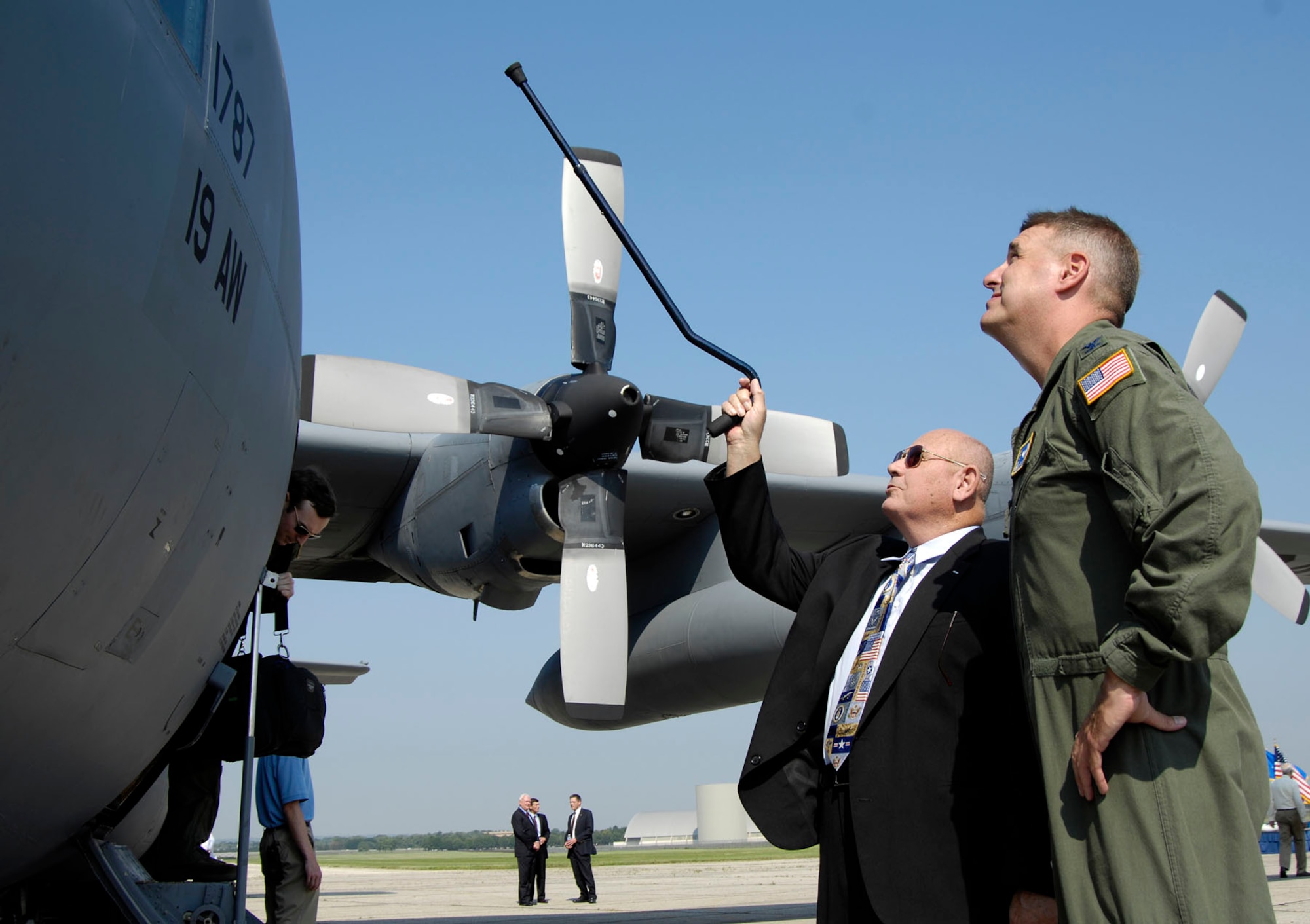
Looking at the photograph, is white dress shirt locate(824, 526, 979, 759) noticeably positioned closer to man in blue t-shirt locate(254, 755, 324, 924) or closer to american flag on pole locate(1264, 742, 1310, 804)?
man in blue t-shirt locate(254, 755, 324, 924)

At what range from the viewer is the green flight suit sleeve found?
5.99 ft

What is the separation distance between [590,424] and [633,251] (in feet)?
9.12

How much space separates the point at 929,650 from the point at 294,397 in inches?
95.2

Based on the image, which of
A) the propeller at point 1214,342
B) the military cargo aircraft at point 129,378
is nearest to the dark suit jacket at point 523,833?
the propeller at point 1214,342

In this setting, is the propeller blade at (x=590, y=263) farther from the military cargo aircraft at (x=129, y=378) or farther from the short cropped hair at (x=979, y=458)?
the short cropped hair at (x=979, y=458)

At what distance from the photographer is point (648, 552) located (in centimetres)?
1090

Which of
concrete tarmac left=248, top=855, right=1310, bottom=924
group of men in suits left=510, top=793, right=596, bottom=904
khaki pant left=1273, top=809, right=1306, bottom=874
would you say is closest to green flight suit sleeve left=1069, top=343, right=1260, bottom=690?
concrete tarmac left=248, top=855, right=1310, bottom=924

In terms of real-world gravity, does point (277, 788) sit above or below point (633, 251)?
below

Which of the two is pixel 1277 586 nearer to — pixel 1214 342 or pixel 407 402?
pixel 1214 342

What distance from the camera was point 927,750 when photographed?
2.54 m

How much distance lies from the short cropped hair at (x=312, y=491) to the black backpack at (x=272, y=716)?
2.14 feet

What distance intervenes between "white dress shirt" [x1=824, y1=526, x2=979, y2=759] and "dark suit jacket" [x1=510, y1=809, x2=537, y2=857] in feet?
37.4

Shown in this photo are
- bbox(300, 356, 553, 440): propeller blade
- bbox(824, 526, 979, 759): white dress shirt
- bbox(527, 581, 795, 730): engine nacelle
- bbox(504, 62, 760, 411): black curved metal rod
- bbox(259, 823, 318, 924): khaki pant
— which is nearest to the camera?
bbox(824, 526, 979, 759): white dress shirt

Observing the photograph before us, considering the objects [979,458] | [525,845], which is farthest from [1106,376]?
[525,845]
